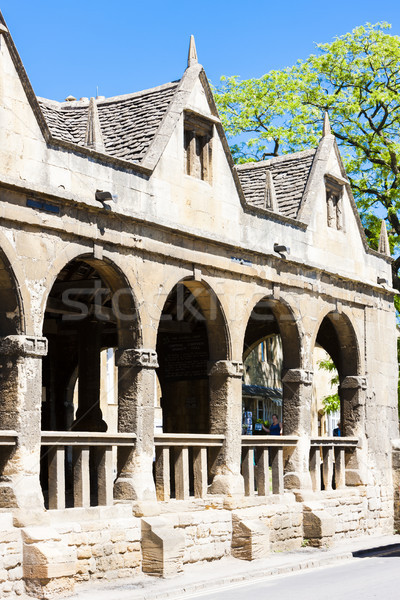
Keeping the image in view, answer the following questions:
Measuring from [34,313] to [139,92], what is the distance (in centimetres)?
574

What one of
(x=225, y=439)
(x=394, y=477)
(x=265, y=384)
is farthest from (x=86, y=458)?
Answer: (x=265, y=384)

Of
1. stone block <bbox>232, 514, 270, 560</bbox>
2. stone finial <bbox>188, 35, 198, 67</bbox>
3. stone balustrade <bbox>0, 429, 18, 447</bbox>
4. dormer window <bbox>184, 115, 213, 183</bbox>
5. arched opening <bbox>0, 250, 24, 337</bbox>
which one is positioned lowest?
stone block <bbox>232, 514, 270, 560</bbox>

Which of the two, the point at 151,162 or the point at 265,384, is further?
the point at 265,384

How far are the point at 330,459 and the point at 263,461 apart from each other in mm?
2262

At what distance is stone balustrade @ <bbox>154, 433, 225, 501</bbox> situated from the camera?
14188 millimetres

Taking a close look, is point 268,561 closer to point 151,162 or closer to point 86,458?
point 86,458

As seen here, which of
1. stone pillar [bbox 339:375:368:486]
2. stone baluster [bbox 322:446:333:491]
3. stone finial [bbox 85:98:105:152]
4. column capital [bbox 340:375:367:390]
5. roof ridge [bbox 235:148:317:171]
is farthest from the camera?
roof ridge [bbox 235:148:317:171]

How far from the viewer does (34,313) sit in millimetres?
12078

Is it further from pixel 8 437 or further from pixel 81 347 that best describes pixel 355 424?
pixel 8 437

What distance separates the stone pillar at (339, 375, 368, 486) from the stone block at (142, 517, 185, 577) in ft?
21.1

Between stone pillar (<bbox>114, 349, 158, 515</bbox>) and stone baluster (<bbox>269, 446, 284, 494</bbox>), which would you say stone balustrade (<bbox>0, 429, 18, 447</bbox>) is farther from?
stone baluster (<bbox>269, 446, 284, 494</bbox>)

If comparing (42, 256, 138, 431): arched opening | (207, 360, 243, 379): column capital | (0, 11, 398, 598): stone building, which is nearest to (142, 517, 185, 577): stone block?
(0, 11, 398, 598): stone building

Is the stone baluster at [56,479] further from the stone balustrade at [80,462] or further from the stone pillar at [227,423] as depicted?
the stone pillar at [227,423]

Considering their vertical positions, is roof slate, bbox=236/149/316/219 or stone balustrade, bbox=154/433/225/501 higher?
roof slate, bbox=236/149/316/219
